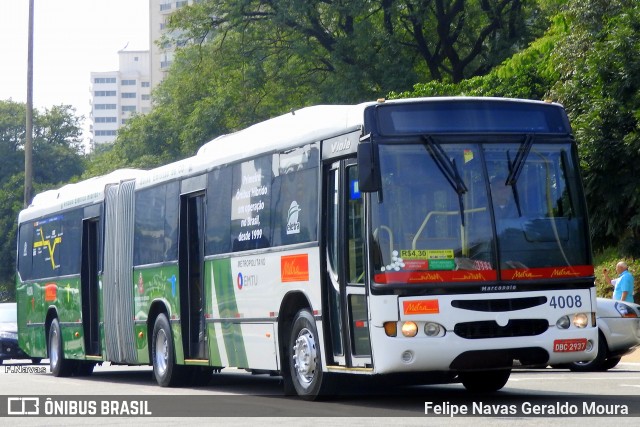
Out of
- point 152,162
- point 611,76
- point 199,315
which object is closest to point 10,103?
point 152,162

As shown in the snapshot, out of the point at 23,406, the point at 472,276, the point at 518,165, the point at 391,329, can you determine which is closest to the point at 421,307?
the point at 391,329

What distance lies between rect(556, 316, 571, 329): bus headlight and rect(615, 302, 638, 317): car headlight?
25.3 ft

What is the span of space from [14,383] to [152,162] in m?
44.6

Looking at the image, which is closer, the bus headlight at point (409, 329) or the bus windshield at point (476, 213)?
the bus headlight at point (409, 329)

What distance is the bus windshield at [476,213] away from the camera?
41.5 feet

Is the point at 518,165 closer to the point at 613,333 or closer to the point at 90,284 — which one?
the point at 613,333

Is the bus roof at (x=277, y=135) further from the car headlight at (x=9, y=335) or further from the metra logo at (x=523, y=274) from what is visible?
the car headlight at (x=9, y=335)

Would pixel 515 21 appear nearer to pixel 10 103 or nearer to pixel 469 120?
pixel 469 120

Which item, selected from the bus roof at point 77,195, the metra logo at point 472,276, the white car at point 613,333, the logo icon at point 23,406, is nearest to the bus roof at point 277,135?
the metra logo at point 472,276

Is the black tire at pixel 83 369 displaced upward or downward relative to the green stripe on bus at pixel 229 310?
downward

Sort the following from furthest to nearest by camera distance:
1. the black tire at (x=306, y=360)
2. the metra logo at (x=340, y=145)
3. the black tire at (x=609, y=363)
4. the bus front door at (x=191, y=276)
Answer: the black tire at (x=609, y=363) → the bus front door at (x=191, y=276) → the black tire at (x=306, y=360) → the metra logo at (x=340, y=145)

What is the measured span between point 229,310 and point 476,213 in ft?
15.0

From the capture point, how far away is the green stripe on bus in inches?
633

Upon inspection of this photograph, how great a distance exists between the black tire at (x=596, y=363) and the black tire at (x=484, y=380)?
5.25m
